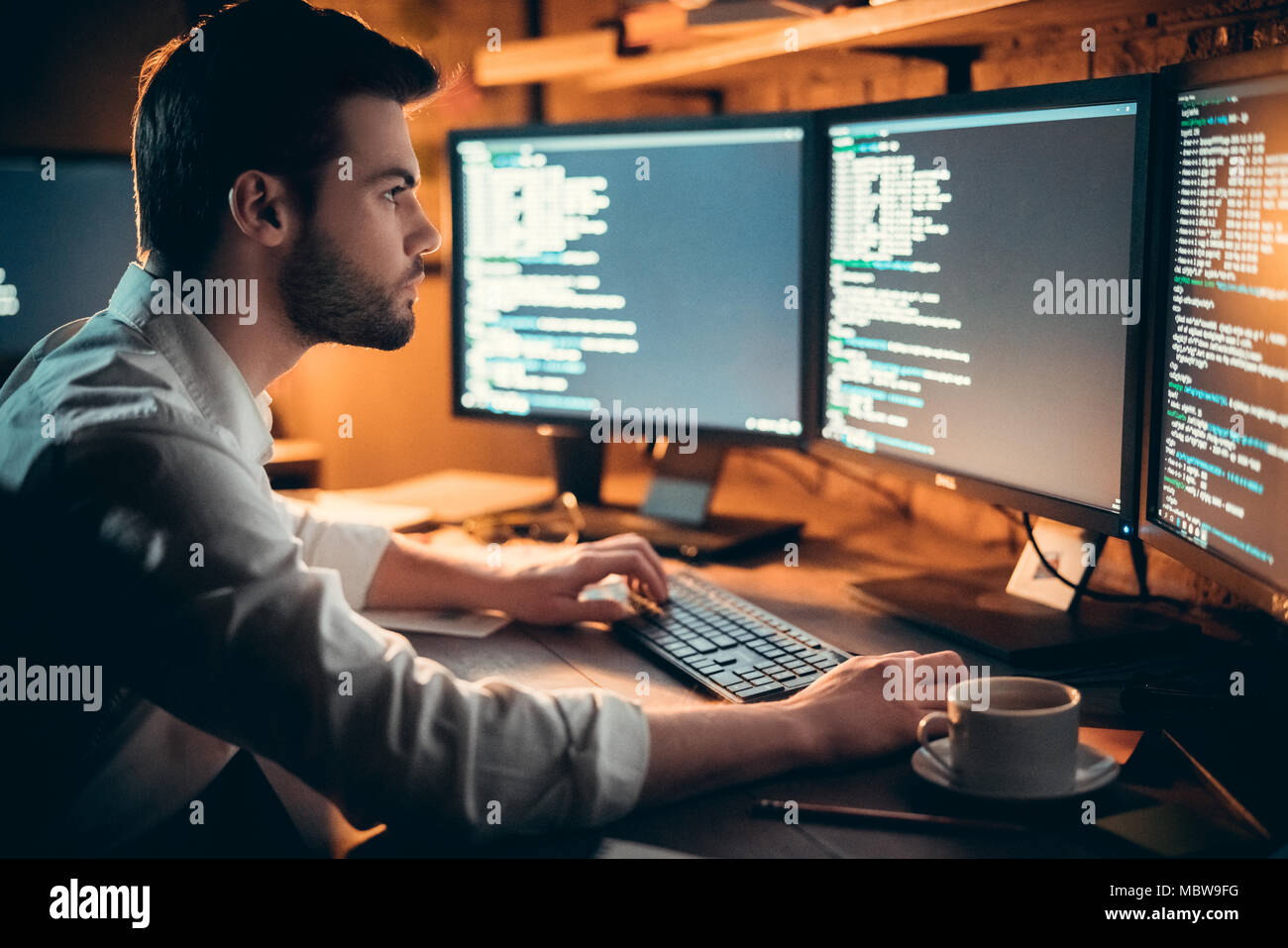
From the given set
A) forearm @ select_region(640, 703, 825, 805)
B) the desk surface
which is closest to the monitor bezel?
the desk surface

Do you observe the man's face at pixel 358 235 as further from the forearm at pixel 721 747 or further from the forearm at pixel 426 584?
the forearm at pixel 721 747

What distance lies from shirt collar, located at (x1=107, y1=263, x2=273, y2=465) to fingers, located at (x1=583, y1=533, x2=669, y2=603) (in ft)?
1.34

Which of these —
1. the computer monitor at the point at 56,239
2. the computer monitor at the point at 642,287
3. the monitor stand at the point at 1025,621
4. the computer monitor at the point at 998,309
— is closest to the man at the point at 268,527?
the monitor stand at the point at 1025,621

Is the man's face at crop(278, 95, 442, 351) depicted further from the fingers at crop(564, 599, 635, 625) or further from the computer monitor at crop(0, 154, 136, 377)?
the computer monitor at crop(0, 154, 136, 377)

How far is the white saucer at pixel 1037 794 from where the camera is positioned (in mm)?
767

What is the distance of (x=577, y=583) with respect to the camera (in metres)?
1.24

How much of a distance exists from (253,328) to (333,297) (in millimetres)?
81

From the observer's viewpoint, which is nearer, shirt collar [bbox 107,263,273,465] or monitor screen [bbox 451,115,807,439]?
shirt collar [bbox 107,263,273,465]

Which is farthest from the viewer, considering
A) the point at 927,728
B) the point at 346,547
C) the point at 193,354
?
the point at 346,547

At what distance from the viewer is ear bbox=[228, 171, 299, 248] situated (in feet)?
3.30

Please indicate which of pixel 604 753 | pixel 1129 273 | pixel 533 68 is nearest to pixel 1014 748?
pixel 604 753

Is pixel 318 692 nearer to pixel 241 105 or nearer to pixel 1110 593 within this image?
pixel 241 105

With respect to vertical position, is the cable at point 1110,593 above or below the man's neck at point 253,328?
below

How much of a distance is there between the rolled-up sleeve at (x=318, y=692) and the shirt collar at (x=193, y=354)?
182 millimetres
